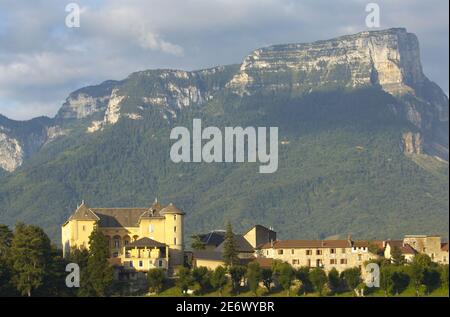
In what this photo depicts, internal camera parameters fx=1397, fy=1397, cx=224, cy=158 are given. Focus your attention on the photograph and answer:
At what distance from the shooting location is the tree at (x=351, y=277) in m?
140

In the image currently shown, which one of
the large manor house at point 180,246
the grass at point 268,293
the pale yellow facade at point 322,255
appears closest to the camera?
the grass at point 268,293

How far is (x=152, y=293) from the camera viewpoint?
140 m

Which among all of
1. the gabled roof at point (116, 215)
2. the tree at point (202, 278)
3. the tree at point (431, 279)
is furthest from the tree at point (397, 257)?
the gabled roof at point (116, 215)

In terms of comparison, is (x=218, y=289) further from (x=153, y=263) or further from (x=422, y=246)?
(x=422, y=246)

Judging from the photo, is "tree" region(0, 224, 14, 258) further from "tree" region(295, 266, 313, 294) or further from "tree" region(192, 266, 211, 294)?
"tree" region(295, 266, 313, 294)

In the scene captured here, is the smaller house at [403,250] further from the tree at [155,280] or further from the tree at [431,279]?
the tree at [155,280]

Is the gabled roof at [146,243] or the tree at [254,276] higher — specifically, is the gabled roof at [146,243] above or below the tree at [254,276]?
above

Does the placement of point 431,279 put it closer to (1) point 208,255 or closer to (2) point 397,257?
(2) point 397,257

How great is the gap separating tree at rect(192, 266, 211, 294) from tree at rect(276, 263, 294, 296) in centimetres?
726

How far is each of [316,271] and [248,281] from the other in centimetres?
698

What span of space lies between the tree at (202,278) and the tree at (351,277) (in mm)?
13963

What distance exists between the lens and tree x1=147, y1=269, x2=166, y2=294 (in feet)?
460

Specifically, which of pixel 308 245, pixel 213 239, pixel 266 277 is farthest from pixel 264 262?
pixel 213 239
